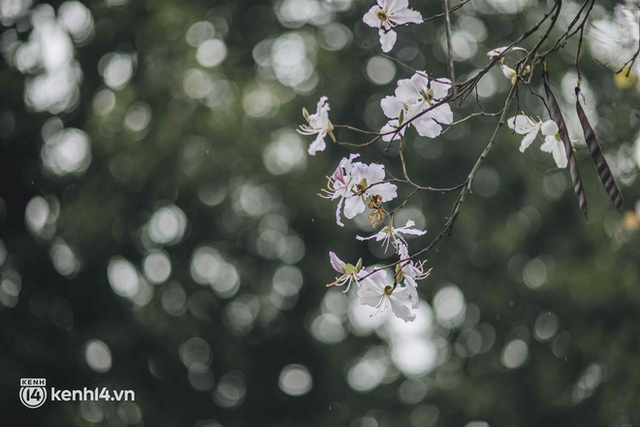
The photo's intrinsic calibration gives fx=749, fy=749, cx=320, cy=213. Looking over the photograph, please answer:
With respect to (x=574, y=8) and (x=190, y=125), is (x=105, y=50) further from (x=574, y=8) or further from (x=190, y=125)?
(x=574, y=8)

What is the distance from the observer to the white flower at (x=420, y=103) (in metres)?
A: 1.41

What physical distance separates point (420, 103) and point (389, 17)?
0.20 meters

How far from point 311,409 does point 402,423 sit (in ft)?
2.85

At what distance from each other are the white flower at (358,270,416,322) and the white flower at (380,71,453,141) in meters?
0.29

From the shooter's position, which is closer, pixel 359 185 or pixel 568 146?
pixel 568 146

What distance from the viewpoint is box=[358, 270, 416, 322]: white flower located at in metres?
1.45

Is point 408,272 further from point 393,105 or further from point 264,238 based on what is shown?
point 264,238

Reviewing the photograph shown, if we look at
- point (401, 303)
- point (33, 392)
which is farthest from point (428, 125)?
point (33, 392)

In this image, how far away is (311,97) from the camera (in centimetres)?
713

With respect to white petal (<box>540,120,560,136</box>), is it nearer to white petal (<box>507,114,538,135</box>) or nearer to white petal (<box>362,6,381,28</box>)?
white petal (<box>507,114,538,135</box>)

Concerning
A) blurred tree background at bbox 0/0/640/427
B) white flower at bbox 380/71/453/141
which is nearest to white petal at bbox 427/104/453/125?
white flower at bbox 380/71/453/141

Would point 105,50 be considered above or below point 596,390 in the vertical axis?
above

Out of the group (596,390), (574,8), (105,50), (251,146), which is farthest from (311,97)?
(596,390)

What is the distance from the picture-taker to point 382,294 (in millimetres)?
1456
